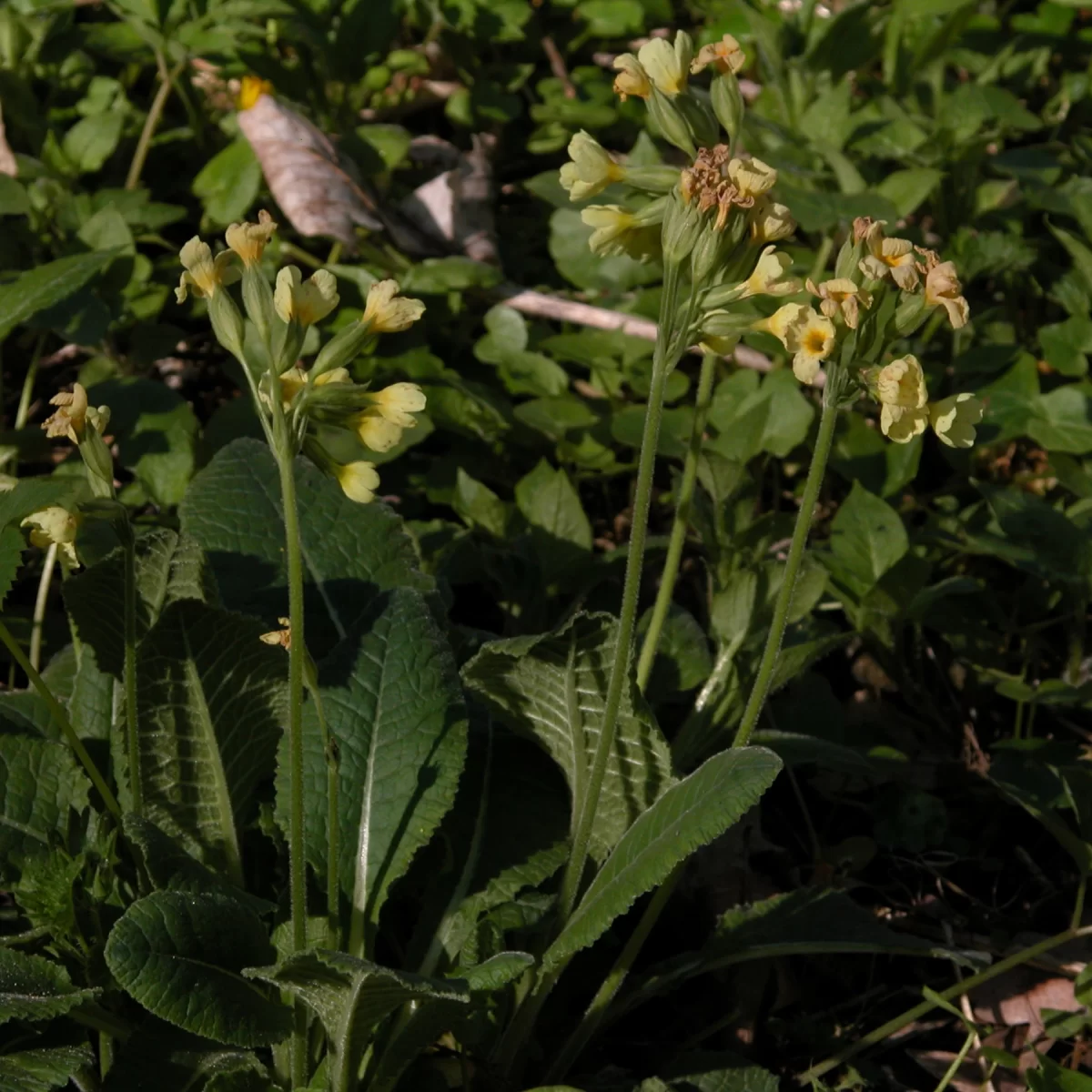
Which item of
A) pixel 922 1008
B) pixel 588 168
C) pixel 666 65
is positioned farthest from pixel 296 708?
pixel 922 1008

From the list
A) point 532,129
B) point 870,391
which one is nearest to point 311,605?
point 870,391

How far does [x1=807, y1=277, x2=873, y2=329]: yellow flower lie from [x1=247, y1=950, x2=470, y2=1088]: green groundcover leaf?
1.06m

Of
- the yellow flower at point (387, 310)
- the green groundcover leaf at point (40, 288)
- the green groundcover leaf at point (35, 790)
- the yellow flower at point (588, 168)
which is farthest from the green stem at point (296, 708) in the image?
the green groundcover leaf at point (40, 288)

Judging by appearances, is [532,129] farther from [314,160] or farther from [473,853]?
[473,853]

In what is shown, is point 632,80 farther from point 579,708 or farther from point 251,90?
point 251,90

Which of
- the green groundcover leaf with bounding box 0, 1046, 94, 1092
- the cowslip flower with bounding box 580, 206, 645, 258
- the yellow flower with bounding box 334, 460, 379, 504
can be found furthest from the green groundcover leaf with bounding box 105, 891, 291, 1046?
the cowslip flower with bounding box 580, 206, 645, 258

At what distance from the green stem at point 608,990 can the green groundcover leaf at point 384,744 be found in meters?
0.39

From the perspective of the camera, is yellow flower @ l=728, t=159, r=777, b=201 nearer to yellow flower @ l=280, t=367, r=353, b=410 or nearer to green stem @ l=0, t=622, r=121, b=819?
yellow flower @ l=280, t=367, r=353, b=410

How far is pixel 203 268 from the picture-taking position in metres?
1.91

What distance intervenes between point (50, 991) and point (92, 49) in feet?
11.1

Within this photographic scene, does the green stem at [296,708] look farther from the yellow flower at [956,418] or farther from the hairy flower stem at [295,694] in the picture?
the yellow flower at [956,418]

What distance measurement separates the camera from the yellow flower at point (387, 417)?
6.05 feet

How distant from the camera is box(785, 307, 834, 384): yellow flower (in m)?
1.86

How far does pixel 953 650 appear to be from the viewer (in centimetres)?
350
